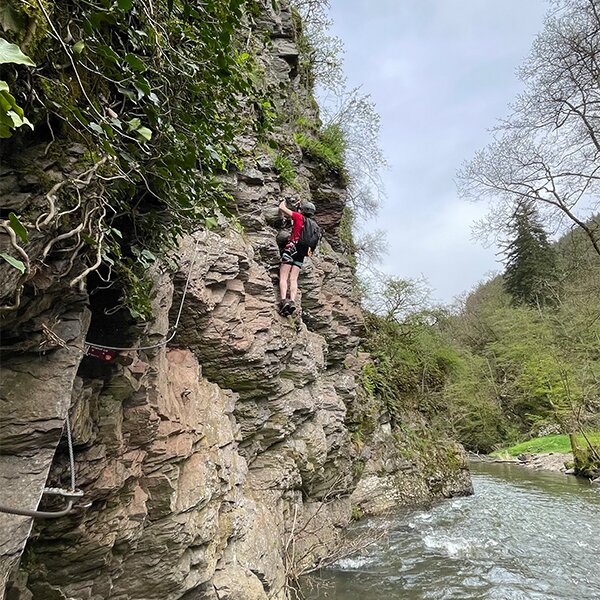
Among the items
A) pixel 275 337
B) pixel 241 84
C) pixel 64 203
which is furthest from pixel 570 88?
pixel 64 203

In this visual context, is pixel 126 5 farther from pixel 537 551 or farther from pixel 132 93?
pixel 537 551

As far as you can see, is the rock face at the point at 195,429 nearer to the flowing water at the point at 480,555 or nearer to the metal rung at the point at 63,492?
the metal rung at the point at 63,492

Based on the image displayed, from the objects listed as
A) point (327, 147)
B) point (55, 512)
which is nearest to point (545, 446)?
point (327, 147)

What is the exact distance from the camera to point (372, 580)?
7496mm

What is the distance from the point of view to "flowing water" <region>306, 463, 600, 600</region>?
7.07m

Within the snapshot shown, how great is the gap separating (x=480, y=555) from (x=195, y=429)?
23.9ft

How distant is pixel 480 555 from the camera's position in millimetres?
8828

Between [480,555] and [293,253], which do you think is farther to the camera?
[480,555]

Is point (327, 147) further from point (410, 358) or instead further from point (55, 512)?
point (55, 512)

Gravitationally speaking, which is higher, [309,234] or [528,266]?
[528,266]

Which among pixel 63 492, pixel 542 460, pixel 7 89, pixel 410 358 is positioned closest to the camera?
pixel 7 89

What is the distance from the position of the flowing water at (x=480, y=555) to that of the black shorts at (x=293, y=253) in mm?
5095

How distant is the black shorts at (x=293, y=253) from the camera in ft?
24.1

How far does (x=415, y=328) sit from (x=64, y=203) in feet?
54.0
